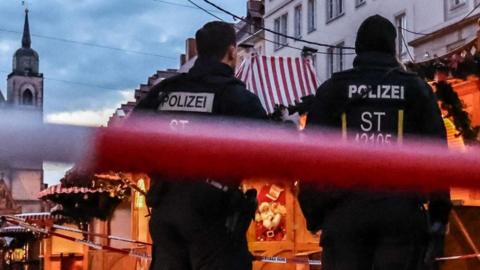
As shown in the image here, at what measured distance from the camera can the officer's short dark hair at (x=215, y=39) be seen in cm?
548

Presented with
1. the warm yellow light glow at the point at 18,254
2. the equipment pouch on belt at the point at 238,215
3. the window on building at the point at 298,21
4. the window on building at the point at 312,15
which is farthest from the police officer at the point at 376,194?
the window on building at the point at 298,21

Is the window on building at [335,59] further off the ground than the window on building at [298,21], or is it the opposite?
the window on building at [298,21]

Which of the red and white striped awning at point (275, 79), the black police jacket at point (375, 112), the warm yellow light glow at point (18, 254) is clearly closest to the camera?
the black police jacket at point (375, 112)

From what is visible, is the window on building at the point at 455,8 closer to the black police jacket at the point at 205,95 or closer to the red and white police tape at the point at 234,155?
the black police jacket at the point at 205,95

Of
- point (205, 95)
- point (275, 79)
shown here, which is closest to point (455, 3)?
point (275, 79)

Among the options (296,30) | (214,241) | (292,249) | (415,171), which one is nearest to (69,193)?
(292,249)

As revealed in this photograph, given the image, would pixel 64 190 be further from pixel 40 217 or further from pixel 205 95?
pixel 205 95

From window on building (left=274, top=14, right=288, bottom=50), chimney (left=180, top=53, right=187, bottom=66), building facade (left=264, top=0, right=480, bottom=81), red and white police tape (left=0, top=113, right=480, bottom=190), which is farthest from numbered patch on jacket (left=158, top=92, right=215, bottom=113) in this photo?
chimney (left=180, top=53, right=187, bottom=66)

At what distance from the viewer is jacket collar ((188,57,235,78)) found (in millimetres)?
5375

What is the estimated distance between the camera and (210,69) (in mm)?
5391

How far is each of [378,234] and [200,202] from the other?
→ 0.86 m

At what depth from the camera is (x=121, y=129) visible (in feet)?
11.6

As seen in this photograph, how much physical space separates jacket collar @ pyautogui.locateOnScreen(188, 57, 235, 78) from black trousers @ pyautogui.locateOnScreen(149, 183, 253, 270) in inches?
24.7

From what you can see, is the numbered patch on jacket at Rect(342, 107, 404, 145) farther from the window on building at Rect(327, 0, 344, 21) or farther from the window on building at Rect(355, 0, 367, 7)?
the window on building at Rect(327, 0, 344, 21)
